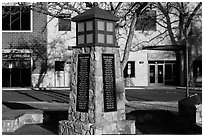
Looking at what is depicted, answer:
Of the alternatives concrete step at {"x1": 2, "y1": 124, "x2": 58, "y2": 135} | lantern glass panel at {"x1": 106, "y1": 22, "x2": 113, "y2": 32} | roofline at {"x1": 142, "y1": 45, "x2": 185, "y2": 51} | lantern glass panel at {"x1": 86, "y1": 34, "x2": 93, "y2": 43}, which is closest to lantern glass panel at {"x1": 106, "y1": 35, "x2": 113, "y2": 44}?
lantern glass panel at {"x1": 106, "y1": 22, "x2": 113, "y2": 32}

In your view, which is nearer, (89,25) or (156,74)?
(89,25)

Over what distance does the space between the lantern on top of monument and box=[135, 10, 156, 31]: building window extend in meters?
23.1

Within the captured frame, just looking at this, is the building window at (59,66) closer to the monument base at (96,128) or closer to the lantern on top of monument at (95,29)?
the monument base at (96,128)

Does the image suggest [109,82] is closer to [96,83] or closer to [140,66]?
[96,83]

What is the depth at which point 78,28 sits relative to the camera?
921cm

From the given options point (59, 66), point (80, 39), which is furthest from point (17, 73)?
point (80, 39)

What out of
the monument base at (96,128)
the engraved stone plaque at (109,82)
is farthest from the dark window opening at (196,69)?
the engraved stone plaque at (109,82)

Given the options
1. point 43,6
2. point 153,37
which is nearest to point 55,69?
point 153,37

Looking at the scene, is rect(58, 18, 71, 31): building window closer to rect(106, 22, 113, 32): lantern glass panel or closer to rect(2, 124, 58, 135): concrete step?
rect(2, 124, 58, 135): concrete step

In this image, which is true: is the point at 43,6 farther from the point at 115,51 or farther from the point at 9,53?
the point at 9,53

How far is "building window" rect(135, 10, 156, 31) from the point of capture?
105ft

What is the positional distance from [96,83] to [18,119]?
3.46 metres

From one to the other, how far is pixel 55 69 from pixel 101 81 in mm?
24758

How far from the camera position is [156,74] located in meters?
34.3
